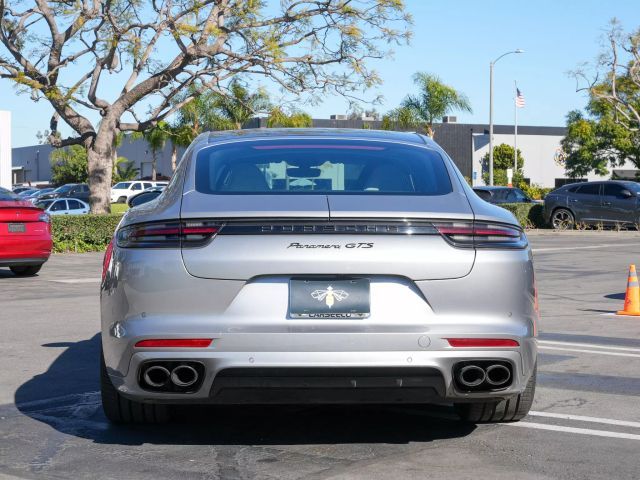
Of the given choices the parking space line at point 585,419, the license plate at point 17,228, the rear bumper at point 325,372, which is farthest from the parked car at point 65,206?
→ the rear bumper at point 325,372

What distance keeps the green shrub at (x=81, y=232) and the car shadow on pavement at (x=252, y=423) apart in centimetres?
1830

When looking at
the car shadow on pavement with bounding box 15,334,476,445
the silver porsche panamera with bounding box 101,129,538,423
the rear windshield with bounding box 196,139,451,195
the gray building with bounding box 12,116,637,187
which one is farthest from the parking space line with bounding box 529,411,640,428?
the gray building with bounding box 12,116,637,187

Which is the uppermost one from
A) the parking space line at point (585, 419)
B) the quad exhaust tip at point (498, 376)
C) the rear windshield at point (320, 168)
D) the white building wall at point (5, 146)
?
the white building wall at point (5, 146)

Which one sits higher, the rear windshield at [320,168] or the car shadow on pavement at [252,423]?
the rear windshield at [320,168]

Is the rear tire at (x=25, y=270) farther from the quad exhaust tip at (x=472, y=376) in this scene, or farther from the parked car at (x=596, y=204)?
the parked car at (x=596, y=204)

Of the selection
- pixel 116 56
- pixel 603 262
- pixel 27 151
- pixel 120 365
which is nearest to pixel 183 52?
pixel 116 56

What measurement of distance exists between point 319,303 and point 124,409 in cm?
147

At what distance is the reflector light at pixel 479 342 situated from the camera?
194 inches

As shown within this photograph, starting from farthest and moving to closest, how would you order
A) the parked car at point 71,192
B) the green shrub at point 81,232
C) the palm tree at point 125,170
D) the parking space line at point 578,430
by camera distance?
1. the palm tree at point 125,170
2. the parked car at point 71,192
3. the green shrub at point 81,232
4. the parking space line at point 578,430

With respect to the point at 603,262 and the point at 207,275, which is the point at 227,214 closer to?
the point at 207,275

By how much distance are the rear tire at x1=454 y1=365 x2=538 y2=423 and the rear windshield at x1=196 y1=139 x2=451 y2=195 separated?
1.26 meters

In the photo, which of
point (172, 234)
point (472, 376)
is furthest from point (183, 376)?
point (472, 376)

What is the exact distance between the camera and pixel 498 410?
19.2ft

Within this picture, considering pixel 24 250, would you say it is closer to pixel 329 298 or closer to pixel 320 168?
pixel 320 168
